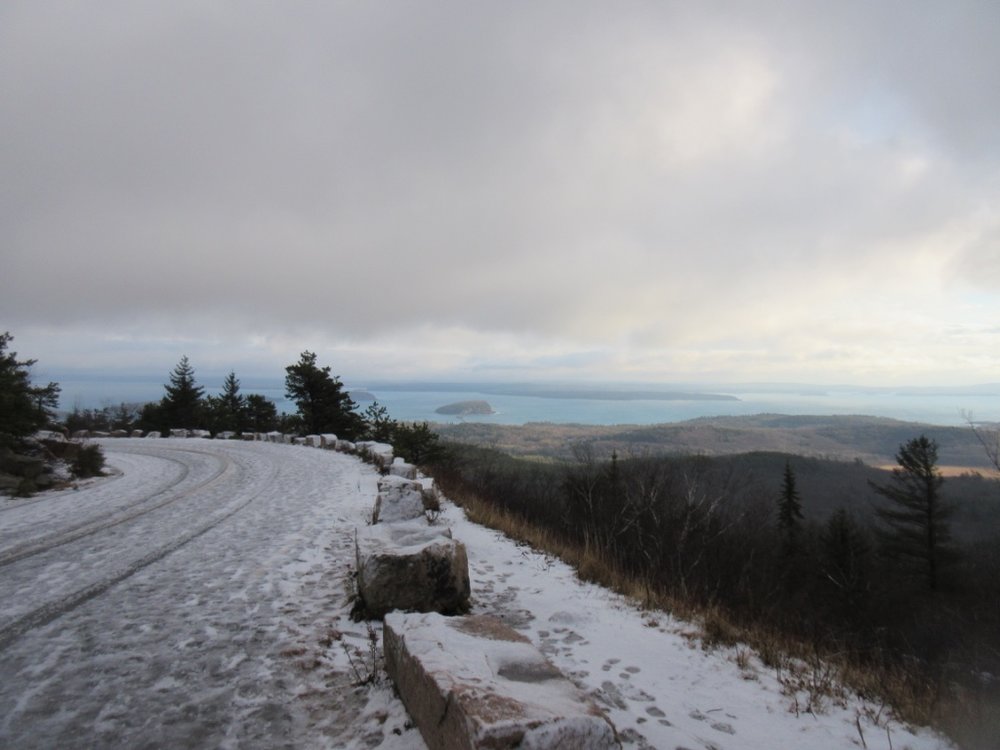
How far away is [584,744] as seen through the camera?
90.0 inches

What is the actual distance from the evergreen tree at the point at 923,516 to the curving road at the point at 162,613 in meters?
47.2

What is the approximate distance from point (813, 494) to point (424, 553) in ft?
333

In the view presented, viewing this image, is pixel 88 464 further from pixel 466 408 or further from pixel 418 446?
pixel 466 408

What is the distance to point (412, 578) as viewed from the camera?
4.75 m

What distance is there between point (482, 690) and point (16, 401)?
52.7 ft

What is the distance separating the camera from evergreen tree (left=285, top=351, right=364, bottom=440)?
111ft

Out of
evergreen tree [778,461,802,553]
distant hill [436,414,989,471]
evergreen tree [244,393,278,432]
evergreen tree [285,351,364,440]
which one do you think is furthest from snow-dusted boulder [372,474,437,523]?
distant hill [436,414,989,471]

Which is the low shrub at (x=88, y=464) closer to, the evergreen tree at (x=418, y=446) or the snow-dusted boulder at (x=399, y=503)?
the evergreen tree at (x=418, y=446)

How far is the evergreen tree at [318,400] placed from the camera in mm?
33688

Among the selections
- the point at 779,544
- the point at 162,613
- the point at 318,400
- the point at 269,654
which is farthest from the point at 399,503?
the point at 779,544

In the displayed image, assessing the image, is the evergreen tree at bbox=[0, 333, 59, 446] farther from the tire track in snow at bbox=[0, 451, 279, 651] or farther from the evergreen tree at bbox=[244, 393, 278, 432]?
the evergreen tree at bbox=[244, 393, 278, 432]

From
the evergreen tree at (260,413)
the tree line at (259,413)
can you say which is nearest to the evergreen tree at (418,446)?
the tree line at (259,413)

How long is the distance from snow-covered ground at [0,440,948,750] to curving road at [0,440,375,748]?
0.02 metres

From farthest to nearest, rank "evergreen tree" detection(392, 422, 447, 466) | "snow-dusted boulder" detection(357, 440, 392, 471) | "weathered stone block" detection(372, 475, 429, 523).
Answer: "evergreen tree" detection(392, 422, 447, 466) → "snow-dusted boulder" detection(357, 440, 392, 471) → "weathered stone block" detection(372, 475, 429, 523)
